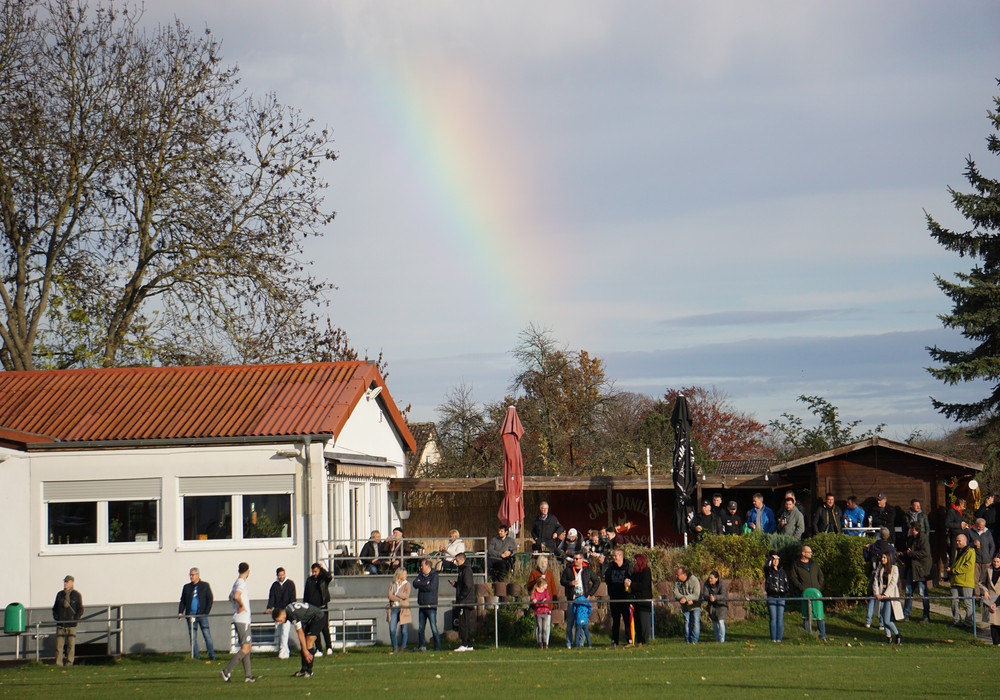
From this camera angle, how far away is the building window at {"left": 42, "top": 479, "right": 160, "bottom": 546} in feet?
73.0

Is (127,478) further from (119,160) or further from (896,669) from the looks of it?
(896,669)

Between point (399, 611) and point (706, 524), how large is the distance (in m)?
6.07

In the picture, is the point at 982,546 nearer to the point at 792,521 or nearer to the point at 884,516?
the point at 884,516

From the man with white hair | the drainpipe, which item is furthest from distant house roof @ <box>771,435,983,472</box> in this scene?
the drainpipe

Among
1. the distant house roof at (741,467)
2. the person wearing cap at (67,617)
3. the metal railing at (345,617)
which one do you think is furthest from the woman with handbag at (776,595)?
the distant house roof at (741,467)

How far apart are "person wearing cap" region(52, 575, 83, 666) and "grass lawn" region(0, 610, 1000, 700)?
2.04 ft

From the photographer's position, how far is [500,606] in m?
19.8

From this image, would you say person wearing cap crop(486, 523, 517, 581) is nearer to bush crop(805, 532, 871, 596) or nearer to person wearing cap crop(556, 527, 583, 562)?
person wearing cap crop(556, 527, 583, 562)

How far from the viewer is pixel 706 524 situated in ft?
69.0

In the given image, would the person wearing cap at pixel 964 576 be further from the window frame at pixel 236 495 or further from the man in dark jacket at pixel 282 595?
the window frame at pixel 236 495

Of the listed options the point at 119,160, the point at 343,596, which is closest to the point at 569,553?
the point at 343,596

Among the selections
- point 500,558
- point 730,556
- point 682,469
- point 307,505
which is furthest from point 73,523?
point 730,556

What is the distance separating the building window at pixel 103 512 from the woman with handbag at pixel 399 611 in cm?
563

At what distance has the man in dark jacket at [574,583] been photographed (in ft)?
61.2
